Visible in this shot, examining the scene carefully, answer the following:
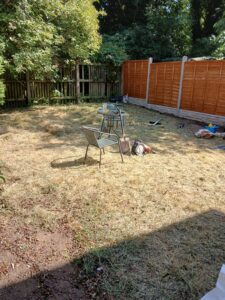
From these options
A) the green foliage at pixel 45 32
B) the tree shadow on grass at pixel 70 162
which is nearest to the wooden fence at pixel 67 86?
the green foliage at pixel 45 32

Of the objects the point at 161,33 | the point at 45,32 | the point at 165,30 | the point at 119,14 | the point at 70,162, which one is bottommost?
the point at 70,162

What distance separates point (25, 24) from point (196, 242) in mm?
7192

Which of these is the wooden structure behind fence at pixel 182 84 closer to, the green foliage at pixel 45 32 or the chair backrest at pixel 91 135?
the green foliage at pixel 45 32

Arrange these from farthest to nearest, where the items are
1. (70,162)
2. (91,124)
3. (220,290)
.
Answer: (91,124)
(70,162)
(220,290)

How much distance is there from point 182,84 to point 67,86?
4.42 meters

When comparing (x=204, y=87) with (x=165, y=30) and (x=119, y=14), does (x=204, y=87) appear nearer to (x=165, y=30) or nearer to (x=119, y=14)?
(x=165, y=30)

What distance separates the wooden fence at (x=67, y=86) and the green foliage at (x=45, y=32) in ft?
2.32

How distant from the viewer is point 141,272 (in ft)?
6.77

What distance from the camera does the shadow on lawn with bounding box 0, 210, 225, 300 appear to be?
6.15 feet

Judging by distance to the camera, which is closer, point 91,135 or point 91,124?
point 91,135

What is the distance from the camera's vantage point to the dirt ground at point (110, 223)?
1971 millimetres

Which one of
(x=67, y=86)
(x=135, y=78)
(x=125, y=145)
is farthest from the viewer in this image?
(x=135, y=78)

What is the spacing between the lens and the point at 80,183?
3.58 meters

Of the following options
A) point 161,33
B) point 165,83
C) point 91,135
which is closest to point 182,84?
point 165,83
